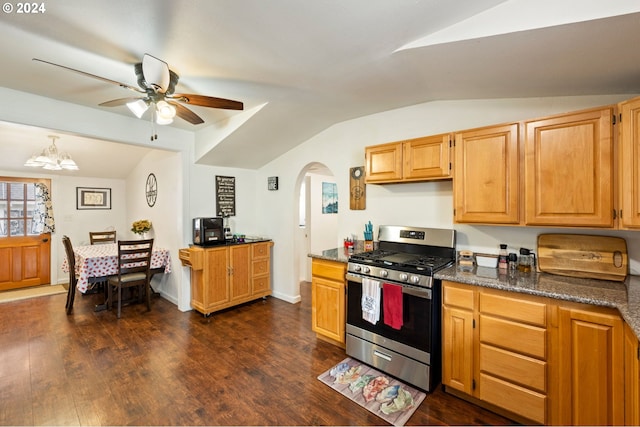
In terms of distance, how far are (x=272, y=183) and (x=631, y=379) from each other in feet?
12.8

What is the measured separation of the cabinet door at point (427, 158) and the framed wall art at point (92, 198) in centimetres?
604

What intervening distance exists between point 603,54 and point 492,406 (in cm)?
225

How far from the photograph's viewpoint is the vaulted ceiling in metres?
1.38

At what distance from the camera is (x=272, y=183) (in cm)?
426

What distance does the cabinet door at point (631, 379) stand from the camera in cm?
127

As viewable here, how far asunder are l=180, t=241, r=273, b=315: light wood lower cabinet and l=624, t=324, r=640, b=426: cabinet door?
3.63 m

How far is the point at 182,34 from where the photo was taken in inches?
64.2

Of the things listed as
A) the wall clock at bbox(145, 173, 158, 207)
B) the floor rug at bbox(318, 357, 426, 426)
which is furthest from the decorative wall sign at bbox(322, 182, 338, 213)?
the floor rug at bbox(318, 357, 426, 426)

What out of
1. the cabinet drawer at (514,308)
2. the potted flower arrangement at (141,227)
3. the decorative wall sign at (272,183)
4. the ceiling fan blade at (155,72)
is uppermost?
the ceiling fan blade at (155,72)

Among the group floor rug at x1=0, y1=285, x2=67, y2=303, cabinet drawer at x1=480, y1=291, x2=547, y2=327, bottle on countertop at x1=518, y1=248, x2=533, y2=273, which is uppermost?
bottle on countertop at x1=518, y1=248, x2=533, y2=273

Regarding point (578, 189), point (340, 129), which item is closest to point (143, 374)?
point (340, 129)

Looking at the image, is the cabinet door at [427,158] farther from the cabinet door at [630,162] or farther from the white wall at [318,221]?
the white wall at [318,221]

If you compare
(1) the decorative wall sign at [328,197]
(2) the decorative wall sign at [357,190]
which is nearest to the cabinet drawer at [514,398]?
(2) the decorative wall sign at [357,190]

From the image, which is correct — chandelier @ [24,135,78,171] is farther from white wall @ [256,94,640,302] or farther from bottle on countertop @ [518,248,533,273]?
bottle on countertop @ [518,248,533,273]
